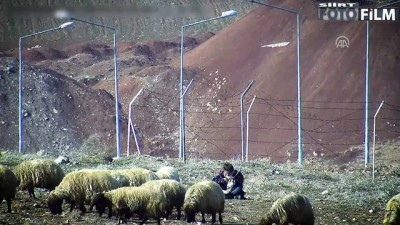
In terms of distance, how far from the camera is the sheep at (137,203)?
61.0 ft

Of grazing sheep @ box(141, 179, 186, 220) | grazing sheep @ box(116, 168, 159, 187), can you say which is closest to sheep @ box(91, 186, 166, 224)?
grazing sheep @ box(141, 179, 186, 220)

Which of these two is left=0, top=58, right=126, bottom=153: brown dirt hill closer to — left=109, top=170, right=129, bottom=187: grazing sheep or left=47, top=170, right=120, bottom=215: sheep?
left=109, top=170, right=129, bottom=187: grazing sheep

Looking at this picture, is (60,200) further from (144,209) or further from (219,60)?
(219,60)

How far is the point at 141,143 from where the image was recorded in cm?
6612

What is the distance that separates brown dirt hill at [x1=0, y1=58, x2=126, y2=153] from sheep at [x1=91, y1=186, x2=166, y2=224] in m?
43.3

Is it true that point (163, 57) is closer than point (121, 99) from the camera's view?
No

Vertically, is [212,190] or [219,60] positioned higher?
[219,60]

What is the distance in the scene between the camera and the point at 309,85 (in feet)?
200

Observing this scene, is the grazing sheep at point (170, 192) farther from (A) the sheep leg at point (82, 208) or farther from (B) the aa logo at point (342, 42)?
(B) the aa logo at point (342, 42)

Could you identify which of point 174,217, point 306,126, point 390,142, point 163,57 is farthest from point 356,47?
point 174,217

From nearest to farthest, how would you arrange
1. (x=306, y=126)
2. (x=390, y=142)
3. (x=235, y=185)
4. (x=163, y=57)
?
(x=235, y=185), (x=390, y=142), (x=306, y=126), (x=163, y=57)

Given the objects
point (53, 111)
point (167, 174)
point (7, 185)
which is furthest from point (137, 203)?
point (53, 111)

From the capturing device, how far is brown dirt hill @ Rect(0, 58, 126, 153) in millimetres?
63312

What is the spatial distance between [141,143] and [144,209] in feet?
156
